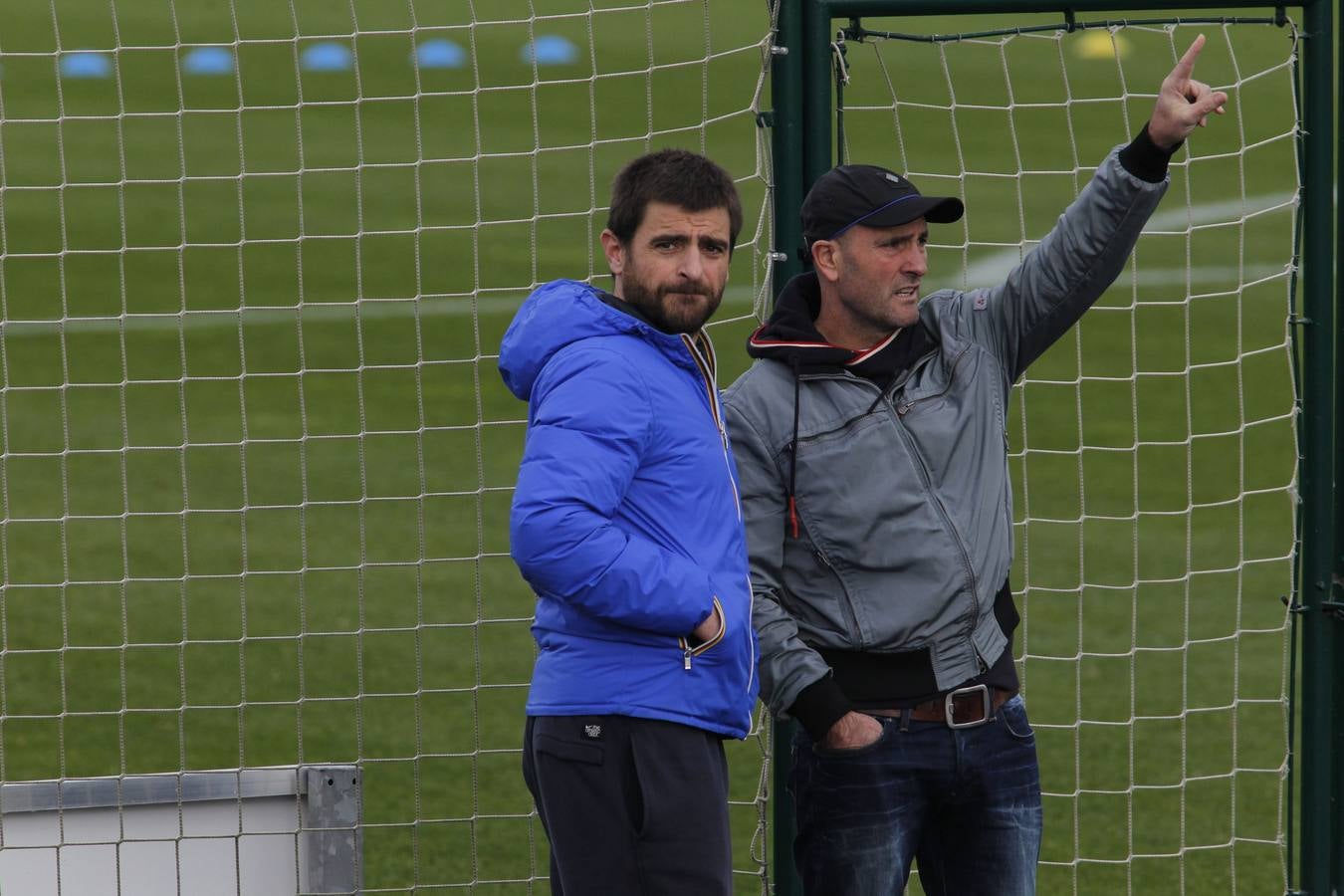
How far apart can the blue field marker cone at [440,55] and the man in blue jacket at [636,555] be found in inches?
775

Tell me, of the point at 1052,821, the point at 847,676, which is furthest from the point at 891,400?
the point at 1052,821

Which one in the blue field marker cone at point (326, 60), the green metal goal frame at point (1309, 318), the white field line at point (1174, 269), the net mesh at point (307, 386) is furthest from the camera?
the blue field marker cone at point (326, 60)

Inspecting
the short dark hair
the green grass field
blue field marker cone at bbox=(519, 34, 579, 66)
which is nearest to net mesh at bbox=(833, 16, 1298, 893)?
the green grass field

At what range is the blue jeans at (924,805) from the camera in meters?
3.31

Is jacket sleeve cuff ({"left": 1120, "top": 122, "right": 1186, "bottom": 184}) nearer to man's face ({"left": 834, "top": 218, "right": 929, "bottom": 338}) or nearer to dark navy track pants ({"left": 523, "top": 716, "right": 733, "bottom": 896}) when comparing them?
man's face ({"left": 834, "top": 218, "right": 929, "bottom": 338})

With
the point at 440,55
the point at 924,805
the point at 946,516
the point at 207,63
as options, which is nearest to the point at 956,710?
the point at 924,805

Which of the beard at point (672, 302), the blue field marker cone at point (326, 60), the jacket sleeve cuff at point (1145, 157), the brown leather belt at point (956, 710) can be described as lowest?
the brown leather belt at point (956, 710)

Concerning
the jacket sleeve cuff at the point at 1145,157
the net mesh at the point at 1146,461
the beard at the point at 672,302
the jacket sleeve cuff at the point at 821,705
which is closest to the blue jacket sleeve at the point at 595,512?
the beard at the point at 672,302

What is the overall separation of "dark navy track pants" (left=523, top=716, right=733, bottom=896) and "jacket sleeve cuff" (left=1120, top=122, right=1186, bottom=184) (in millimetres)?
1312

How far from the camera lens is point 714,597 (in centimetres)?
300

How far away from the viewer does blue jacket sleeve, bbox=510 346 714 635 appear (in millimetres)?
2828

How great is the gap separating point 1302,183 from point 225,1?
2123 cm

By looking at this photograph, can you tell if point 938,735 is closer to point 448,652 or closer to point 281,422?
point 448,652

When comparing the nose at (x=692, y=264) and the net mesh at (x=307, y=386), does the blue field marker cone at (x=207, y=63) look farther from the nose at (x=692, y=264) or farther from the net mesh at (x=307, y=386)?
the nose at (x=692, y=264)
